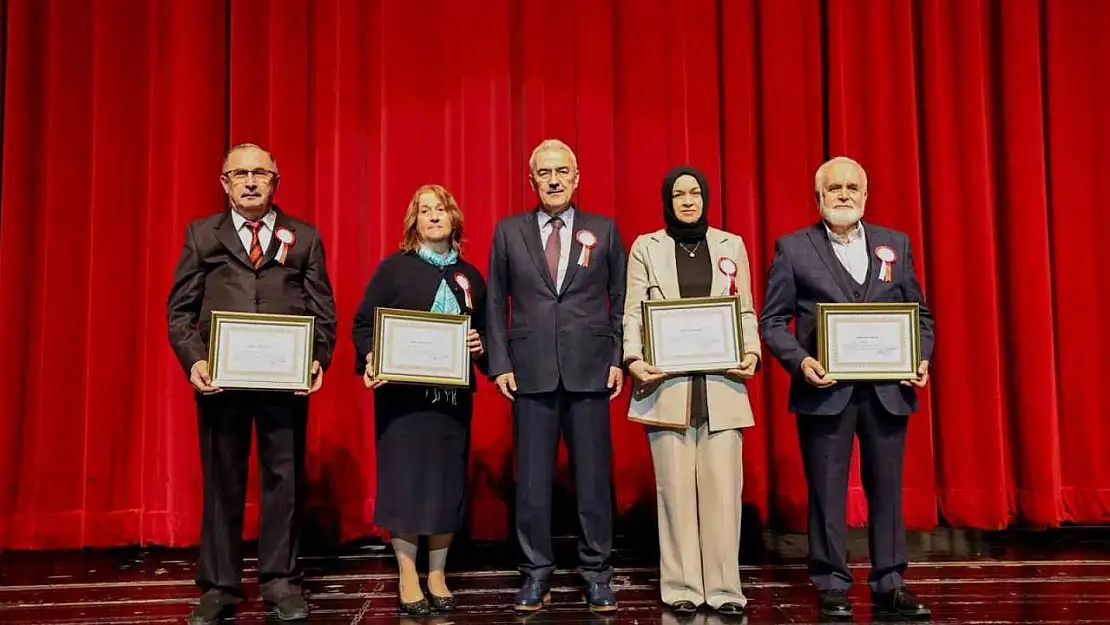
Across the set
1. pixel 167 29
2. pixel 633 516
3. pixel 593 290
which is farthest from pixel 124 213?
pixel 633 516

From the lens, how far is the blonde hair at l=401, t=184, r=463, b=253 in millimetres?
2893

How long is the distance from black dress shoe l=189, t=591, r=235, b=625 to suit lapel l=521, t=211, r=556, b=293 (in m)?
1.48

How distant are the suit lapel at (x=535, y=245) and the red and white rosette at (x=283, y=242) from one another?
0.79 metres

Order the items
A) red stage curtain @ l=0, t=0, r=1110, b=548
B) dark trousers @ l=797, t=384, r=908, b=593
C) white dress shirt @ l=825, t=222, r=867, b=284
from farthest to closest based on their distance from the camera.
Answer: red stage curtain @ l=0, t=0, r=1110, b=548, white dress shirt @ l=825, t=222, r=867, b=284, dark trousers @ l=797, t=384, r=908, b=593

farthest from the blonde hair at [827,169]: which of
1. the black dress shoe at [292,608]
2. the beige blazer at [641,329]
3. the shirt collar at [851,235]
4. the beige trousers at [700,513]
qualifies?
the black dress shoe at [292,608]

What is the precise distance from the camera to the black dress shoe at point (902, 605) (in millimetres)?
2650

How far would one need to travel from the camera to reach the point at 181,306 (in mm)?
2748

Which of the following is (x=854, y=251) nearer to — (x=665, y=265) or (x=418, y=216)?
(x=665, y=265)

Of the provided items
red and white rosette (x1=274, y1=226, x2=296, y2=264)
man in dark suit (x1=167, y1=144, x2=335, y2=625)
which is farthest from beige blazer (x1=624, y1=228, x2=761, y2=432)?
red and white rosette (x1=274, y1=226, x2=296, y2=264)

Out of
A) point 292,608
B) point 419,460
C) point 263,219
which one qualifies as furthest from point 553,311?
point 292,608

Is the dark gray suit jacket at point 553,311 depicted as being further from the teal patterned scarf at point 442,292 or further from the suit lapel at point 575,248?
the teal patterned scarf at point 442,292

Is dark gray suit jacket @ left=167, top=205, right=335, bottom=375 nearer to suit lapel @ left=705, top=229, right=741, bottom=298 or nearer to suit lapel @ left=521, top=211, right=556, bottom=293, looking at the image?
suit lapel @ left=521, top=211, right=556, bottom=293

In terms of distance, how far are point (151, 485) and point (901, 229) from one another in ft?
12.0

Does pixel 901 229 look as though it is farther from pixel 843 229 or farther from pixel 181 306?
pixel 181 306
